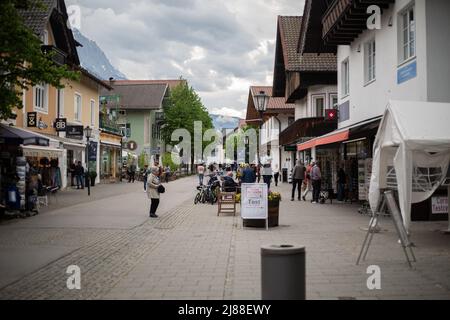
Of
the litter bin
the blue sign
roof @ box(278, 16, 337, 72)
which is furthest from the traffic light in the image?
the litter bin

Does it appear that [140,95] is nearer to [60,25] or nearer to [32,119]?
[60,25]

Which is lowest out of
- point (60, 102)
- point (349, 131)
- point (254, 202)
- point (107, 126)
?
point (254, 202)

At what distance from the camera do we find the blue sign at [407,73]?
13.1 metres

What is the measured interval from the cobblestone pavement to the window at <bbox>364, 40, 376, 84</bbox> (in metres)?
5.94

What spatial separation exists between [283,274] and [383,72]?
12.5 m

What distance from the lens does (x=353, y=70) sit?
19.5 m

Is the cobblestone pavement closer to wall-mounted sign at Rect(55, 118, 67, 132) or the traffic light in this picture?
the traffic light

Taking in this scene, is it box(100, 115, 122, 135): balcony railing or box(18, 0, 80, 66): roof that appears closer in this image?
box(18, 0, 80, 66): roof

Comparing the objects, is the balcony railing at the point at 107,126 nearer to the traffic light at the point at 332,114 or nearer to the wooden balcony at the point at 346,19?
the traffic light at the point at 332,114

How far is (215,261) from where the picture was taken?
8.45m

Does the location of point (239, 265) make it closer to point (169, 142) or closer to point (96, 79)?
point (96, 79)

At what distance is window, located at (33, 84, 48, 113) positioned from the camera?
82.2 ft

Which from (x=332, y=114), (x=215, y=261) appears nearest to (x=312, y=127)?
(x=332, y=114)
